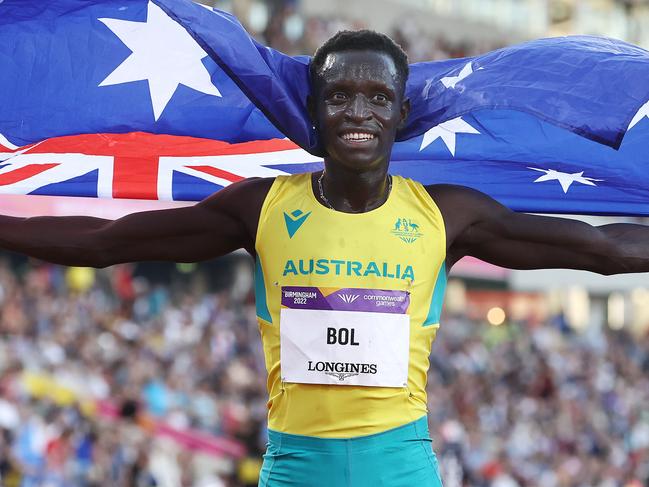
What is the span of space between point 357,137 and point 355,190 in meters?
0.19

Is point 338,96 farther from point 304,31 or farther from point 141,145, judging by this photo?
point 304,31

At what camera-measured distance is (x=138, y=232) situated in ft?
14.5

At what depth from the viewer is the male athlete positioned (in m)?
4.15

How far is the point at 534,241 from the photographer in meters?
4.43

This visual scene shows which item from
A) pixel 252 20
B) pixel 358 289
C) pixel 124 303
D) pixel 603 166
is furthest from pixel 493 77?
pixel 252 20

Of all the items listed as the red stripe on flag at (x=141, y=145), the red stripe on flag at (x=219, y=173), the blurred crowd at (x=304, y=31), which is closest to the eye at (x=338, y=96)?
the red stripe on flag at (x=141, y=145)

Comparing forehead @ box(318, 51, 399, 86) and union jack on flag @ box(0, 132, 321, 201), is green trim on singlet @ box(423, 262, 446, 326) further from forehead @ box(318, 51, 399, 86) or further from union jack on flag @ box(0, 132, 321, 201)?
union jack on flag @ box(0, 132, 321, 201)

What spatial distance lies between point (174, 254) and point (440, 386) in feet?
43.7

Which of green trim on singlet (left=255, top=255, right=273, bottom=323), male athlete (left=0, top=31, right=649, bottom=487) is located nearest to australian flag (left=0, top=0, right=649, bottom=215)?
male athlete (left=0, top=31, right=649, bottom=487)

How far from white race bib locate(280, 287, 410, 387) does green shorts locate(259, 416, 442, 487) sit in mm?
173

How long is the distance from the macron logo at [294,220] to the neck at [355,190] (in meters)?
0.10

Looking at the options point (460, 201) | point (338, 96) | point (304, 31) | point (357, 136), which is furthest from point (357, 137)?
point (304, 31)

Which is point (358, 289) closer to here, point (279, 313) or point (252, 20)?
point (279, 313)

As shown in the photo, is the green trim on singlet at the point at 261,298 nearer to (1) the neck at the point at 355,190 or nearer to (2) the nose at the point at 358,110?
(1) the neck at the point at 355,190
